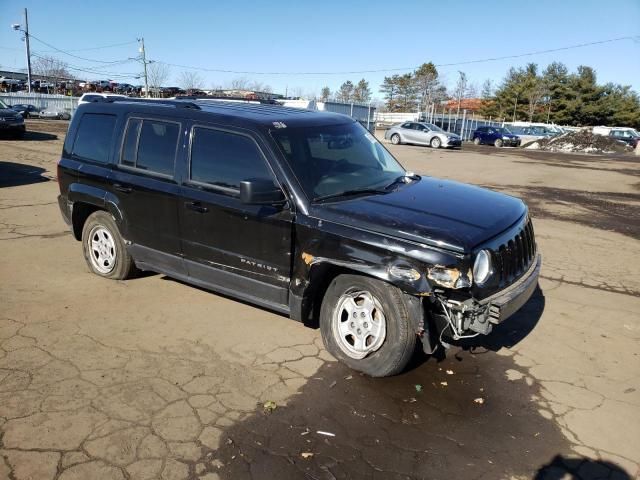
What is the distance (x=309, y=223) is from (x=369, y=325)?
864mm

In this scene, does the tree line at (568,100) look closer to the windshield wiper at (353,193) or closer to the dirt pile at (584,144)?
the dirt pile at (584,144)

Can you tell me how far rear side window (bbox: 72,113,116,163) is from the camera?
519cm

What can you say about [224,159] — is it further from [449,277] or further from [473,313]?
[473,313]

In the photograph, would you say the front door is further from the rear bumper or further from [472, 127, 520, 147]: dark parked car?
[472, 127, 520, 147]: dark parked car

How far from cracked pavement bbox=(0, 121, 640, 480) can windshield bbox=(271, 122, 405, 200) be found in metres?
1.35

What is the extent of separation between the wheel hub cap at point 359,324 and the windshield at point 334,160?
84 centimetres

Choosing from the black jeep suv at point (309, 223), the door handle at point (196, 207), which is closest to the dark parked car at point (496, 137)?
the black jeep suv at point (309, 223)

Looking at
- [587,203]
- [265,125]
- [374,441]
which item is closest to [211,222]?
[265,125]

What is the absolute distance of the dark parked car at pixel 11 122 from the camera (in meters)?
19.8

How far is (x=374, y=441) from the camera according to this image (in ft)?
10.1

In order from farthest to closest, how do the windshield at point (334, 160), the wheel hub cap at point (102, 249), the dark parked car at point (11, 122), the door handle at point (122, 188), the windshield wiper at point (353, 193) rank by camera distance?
the dark parked car at point (11, 122), the wheel hub cap at point (102, 249), the door handle at point (122, 188), the windshield at point (334, 160), the windshield wiper at point (353, 193)

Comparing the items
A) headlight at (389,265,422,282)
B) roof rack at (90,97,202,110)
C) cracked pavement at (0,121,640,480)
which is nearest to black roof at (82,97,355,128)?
roof rack at (90,97,202,110)

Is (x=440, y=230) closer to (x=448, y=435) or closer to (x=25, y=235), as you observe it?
(x=448, y=435)

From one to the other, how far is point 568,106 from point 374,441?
77664mm
